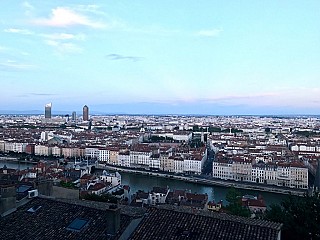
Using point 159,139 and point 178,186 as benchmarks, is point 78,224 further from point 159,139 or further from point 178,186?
point 159,139

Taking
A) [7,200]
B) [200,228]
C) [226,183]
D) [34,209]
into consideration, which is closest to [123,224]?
[200,228]

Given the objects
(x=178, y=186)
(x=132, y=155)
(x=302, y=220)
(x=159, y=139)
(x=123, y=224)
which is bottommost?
(x=178, y=186)

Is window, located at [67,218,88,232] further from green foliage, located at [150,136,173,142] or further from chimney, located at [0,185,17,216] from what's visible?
green foliage, located at [150,136,173,142]

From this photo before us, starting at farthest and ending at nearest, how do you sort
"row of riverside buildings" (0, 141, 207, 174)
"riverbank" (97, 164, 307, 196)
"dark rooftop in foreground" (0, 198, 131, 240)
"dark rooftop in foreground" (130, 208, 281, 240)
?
"row of riverside buildings" (0, 141, 207, 174) < "riverbank" (97, 164, 307, 196) < "dark rooftop in foreground" (0, 198, 131, 240) < "dark rooftop in foreground" (130, 208, 281, 240)

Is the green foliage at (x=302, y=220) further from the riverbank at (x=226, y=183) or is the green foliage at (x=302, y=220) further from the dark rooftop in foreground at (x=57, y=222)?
the riverbank at (x=226, y=183)

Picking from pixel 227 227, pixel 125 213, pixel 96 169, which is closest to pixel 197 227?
pixel 227 227

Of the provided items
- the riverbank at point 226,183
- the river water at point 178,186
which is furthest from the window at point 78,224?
the riverbank at point 226,183

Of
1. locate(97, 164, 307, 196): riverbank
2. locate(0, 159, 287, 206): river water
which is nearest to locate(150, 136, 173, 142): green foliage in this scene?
locate(97, 164, 307, 196): riverbank

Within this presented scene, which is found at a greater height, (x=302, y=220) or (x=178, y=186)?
(x=302, y=220)

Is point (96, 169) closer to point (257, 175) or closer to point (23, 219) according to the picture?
point (257, 175)

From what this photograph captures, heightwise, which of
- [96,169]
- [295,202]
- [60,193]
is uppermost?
[295,202]

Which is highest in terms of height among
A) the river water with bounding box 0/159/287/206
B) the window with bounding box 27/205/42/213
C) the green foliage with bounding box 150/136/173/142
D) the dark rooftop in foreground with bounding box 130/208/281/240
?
the dark rooftop in foreground with bounding box 130/208/281/240
